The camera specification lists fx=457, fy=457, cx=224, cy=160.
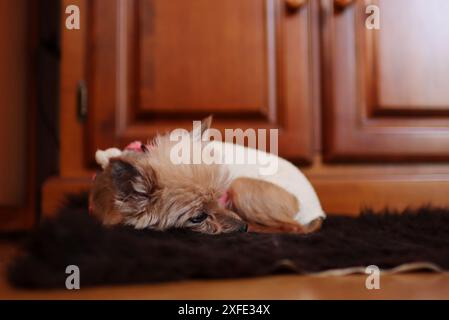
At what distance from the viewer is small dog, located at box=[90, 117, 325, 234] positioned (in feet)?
3.78

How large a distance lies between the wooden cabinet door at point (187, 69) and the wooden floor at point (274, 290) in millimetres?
782

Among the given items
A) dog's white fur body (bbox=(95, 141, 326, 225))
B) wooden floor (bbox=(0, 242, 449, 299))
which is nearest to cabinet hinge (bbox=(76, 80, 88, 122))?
dog's white fur body (bbox=(95, 141, 326, 225))

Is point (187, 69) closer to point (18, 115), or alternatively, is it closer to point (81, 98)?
point (81, 98)

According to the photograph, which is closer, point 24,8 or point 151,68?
point 151,68

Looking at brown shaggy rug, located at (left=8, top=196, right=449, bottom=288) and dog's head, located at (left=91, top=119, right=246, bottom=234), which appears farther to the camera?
dog's head, located at (left=91, top=119, right=246, bottom=234)

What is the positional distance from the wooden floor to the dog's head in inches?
14.3

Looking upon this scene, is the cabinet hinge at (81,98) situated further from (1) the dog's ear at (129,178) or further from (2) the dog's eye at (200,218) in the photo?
(2) the dog's eye at (200,218)

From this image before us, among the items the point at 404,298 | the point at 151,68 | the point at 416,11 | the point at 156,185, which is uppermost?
the point at 416,11

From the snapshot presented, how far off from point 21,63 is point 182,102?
0.77 meters

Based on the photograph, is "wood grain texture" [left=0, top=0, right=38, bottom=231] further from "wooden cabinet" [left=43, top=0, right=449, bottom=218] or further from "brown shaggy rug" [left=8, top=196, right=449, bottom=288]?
"brown shaggy rug" [left=8, top=196, right=449, bottom=288]

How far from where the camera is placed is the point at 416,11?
1576 millimetres

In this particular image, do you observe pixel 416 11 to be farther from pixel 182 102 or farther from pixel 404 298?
pixel 404 298

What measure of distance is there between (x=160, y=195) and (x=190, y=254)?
35 centimetres
